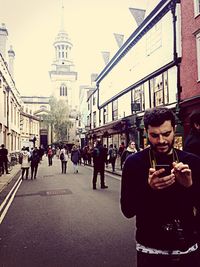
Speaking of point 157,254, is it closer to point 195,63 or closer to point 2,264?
point 2,264

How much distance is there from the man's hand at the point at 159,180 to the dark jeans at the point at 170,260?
503 millimetres

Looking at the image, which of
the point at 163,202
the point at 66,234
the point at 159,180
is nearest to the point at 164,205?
the point at 163,202

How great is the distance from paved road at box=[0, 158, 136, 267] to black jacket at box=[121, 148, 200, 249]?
90.7 inches

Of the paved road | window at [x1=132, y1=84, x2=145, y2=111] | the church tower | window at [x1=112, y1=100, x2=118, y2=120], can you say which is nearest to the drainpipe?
window at [x1=132, y1=84, x2=145, y2=111]

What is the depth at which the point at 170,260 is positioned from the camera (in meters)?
1.86

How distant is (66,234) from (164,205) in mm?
3971

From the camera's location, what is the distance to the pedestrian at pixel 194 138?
2.79 metres

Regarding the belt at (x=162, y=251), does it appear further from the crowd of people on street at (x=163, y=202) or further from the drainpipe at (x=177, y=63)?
the drainpipe at (x=177, y=63)

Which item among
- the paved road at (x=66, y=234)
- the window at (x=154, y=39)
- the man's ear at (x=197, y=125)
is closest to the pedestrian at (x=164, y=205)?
the man's ear at (x=197, y=125)

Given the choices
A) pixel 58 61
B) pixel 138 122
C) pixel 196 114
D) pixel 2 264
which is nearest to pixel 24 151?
pixel 138 122

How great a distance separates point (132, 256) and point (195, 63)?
1159 cm

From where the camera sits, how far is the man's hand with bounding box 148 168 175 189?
1.70 metres

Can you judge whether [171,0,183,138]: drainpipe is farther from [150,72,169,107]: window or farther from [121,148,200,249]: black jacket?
[121,148,200,249]: black jacket

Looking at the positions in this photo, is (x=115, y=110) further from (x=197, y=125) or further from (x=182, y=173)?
(x=182, y=173)
